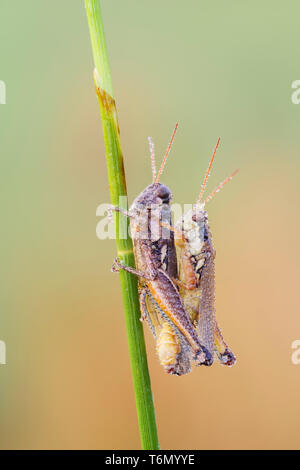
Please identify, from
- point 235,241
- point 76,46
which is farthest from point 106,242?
point 76,46

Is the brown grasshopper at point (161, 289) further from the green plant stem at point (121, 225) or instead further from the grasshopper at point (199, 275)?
the green plant stem at point (121, 225)

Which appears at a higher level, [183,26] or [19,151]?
[183,26]

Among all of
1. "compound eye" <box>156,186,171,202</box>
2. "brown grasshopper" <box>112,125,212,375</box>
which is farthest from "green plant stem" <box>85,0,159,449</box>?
"compound eye" <box>156,186,171,202</box>

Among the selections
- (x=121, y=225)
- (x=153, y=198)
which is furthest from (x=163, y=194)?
(x=121, y=225)

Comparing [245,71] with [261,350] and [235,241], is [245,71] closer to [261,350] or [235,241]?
[235,241]

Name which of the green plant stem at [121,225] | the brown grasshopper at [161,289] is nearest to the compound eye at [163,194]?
the brown grasshopper at [161,289]

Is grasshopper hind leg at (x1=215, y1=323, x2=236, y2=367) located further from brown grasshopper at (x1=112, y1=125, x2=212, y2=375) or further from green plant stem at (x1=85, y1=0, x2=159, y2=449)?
green plant stem at (x1=85, y1=0, x2=159, y2=449)

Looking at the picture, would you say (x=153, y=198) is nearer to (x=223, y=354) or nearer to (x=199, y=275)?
(x=199, y=275)
